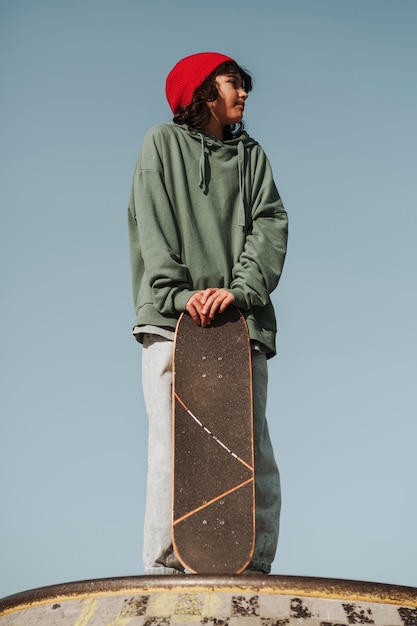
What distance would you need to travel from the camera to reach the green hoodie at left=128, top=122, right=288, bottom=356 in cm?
486

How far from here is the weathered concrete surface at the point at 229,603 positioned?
3.42m

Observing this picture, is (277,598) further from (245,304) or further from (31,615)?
(245,304)

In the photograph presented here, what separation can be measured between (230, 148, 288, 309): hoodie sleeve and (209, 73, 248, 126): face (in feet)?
0.97

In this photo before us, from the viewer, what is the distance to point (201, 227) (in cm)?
505

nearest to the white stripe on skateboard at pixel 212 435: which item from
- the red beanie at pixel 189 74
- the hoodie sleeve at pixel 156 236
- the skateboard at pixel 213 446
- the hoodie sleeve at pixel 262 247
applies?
the skateboard at pixel 213 446

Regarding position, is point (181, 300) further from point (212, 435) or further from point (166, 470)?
point (166, 470)

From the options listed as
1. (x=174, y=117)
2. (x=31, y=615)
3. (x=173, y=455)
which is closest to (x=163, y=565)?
(x=173, y=455)

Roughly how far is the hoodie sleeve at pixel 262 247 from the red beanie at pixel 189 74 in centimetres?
56

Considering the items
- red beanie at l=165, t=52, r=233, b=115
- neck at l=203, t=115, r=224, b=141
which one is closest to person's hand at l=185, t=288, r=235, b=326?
neck at l=203, t=115, r=224, b=141

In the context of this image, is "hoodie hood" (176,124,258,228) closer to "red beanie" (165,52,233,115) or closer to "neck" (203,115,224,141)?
"neck" (203,115,224,141)

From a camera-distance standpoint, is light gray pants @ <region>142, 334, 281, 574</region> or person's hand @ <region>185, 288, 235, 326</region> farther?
person's hand @ <region>185, 288, 235, 326</region>

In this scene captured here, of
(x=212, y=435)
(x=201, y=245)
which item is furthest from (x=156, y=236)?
(x=212, y=435)

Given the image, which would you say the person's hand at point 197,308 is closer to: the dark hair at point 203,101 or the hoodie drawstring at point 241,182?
the hoodie drawstring at point 241,182

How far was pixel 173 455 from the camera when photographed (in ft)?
14.6
